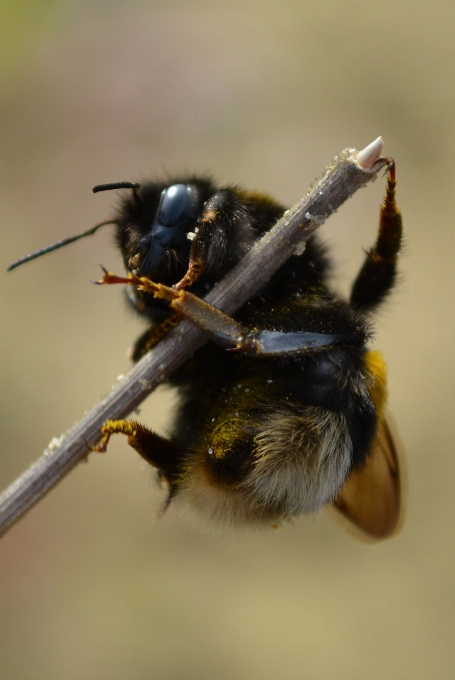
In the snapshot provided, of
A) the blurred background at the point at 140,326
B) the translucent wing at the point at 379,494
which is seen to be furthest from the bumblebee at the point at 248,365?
the blurred background at the point at 140,326

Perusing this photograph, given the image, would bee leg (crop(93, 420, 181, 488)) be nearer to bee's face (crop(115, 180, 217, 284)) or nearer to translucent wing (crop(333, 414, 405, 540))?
bee's face (crop(115, 180, 217, 284))

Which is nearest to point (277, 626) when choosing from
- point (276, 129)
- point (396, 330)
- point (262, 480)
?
point (396, 330)

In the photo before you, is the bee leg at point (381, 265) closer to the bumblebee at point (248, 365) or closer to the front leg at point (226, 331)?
the bumblebee at point (248, 365)

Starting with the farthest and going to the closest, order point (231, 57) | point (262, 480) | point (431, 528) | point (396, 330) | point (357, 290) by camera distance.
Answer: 1. point (231, 57)
2. point (396, 330)
3. point (431, 528)
4. point (357, 290)
5. point (262, 480)

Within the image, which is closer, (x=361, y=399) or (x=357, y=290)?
(x=361, y=399)

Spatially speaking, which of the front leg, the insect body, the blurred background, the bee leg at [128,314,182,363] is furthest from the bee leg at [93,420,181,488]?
the blurred background

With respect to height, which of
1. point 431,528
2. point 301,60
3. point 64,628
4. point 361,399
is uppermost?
point 301,60

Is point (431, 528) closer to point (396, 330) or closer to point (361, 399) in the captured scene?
point (396, 330)
